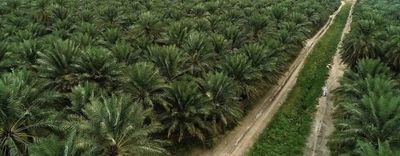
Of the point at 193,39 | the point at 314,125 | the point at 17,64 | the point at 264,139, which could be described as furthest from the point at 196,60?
the point at 17,64

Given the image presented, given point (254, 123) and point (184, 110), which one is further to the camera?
point (254, 123)

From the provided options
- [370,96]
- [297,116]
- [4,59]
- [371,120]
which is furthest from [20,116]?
[297,116]

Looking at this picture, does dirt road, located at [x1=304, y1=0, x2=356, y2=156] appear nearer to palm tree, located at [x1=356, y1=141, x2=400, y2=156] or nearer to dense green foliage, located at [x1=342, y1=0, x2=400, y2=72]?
dense green foliage, located at [x1=342, y1=0, x2=400, y2=72]

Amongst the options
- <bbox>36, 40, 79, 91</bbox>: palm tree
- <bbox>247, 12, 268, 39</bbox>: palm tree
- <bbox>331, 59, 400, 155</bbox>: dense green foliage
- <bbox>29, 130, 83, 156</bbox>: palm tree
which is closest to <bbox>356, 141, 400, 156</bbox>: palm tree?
Answer: <bbox>331, 59, 400, 155</bbox>: dense green foliage

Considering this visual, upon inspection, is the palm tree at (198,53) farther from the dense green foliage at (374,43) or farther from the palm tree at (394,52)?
the palm tree at (394,52)

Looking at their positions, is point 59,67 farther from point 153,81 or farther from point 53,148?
point 53,148

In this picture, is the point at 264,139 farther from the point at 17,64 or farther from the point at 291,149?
the point at 17,64
